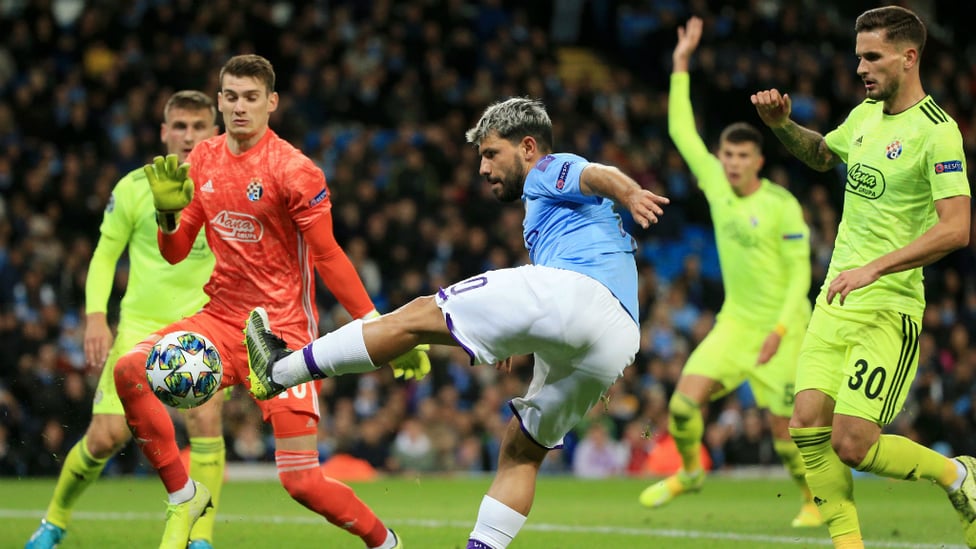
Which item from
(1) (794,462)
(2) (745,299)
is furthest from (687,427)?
(2) (745,299)

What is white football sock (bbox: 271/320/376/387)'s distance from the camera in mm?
5855

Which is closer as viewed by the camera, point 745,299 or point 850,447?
point 850,447

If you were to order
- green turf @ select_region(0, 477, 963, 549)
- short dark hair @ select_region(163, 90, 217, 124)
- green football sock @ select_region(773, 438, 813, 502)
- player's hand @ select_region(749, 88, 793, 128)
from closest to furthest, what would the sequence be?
1. player's hand @ select_region(749, 88, 793, 128)
2. short dark hair @ select_region(163, 90, 217, 124)
3. green turf @ select_region(0, 477, 963, 549)
4. green football sock @ select_region(773, 438, 813, 502)

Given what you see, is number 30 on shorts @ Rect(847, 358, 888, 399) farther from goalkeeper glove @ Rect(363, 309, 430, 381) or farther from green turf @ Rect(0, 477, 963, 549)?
goalkeeper glove @ Rect(363, 309, 430, 381)

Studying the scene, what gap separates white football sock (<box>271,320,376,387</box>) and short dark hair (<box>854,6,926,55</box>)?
3157mm

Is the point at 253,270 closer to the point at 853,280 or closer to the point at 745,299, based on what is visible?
the point at 853,280

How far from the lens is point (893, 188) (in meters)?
6.87

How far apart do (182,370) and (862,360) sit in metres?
3.54

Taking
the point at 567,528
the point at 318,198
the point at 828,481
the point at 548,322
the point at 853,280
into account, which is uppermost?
the point at 318,198

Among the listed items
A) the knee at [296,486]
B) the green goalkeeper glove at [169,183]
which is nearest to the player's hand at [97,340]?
the green goalkeeper glove at [169,183]

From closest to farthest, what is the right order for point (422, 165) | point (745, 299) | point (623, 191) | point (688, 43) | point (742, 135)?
point (623, 191), point (688, 43), point (742, 135), point (745, 299), point (422, 165)

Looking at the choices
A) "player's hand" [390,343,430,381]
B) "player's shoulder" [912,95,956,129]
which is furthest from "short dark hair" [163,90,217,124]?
"player's shoulder" [912,95,956,129]

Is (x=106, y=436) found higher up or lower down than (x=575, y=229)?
lower down

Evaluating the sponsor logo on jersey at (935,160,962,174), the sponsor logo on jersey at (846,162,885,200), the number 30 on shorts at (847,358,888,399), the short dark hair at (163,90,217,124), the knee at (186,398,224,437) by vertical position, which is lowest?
the knee at (186,398,224,437)
